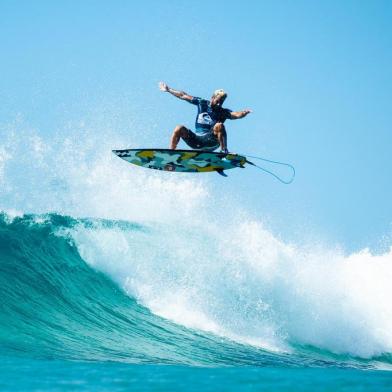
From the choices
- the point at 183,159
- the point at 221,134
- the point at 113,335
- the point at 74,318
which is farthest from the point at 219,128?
the point at 74,318

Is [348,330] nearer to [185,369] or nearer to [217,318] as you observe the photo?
[217,318]

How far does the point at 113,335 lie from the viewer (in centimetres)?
710

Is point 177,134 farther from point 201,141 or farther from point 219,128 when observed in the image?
point 219,128

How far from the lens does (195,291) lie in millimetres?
10672

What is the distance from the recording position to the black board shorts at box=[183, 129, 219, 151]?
8.63 m

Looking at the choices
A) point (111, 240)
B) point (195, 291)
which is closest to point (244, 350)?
point (195, 291)

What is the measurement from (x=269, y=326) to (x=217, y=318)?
3.71 feet

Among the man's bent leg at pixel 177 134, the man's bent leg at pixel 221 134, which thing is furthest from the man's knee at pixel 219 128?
the man's bent leg at pixel 177 134

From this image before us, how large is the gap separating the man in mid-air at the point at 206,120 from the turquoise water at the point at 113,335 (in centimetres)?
333

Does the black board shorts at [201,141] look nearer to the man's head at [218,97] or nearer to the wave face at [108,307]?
the man's head at [218,97]

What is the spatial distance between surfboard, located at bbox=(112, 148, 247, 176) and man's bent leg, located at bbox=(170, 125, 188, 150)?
0.41 ft

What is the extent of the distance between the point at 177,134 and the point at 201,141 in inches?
18.4

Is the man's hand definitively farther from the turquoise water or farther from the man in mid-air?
the turquoise water

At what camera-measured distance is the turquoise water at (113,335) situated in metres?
3.86
